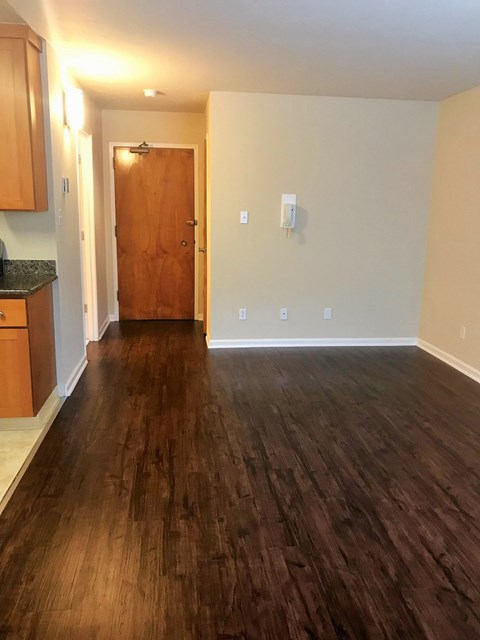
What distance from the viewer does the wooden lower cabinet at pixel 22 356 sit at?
2.95 metres

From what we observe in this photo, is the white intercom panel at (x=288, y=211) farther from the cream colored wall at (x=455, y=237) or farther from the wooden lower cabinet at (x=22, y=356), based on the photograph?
the wooden lower cabinet at (x=22, y=356)

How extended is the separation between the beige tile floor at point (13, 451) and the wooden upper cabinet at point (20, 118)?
4.52ft

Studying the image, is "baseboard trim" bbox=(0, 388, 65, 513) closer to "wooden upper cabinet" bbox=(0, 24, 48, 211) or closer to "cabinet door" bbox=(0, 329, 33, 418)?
"cabinet door" bbox=(0, 329, 33, 418)

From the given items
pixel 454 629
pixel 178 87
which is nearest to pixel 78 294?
pixel 178 87

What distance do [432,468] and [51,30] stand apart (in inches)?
131

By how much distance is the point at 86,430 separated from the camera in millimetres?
3227

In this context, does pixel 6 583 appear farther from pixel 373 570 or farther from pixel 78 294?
pixel 78 294

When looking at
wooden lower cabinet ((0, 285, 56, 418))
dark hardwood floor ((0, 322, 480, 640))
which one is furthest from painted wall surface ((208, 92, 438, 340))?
wooden lower cabinet ((0, 285, 56, 418))

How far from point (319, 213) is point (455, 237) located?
1.27 meters

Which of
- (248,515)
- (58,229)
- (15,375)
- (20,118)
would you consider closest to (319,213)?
(58,229)

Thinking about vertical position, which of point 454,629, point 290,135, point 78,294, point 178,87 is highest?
point 178,87

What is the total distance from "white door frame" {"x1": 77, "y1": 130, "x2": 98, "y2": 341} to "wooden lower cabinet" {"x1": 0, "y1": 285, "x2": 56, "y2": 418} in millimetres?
1786

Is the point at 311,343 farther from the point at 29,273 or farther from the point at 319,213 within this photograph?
the point at 29,273

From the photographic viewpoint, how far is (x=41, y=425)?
321 centimetres
